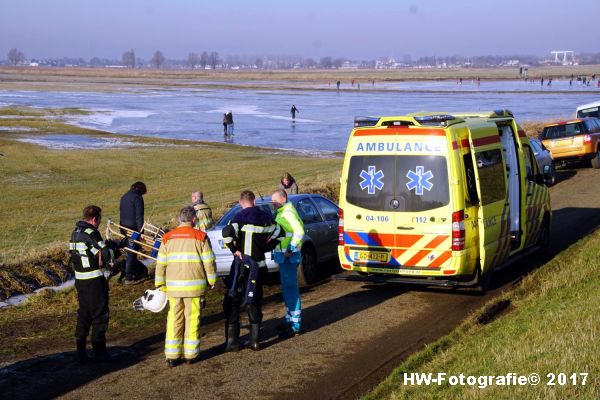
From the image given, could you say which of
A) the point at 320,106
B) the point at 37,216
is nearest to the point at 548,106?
the point at 320,106

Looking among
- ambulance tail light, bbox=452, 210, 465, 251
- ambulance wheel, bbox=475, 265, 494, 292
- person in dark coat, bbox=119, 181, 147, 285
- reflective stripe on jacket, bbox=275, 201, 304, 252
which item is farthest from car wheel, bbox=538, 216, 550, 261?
person in dark coat, bbox=119, 181, 147, 285

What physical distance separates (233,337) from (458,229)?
367cm

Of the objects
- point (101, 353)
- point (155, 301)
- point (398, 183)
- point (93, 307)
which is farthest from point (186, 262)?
point (398, 183)

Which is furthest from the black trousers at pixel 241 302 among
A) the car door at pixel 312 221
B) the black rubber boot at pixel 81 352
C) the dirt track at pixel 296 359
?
the car door at pixel 312 221

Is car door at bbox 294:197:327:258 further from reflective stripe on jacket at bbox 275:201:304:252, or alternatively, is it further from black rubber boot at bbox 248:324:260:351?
black rubber boot at bbox 248:324:260:351

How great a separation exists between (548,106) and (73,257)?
2352 inches

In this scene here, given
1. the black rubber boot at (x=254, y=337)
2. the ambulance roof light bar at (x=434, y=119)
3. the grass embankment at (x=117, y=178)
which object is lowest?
the grass embankment at (x=117, y=178)

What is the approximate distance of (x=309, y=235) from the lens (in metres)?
13.4

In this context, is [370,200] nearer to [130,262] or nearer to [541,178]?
[130,262]

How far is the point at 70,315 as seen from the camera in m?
11.1

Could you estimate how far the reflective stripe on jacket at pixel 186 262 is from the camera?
8.51 metres

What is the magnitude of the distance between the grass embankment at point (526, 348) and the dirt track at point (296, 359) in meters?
0.33

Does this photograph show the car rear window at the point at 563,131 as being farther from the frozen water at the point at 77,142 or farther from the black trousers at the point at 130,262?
the frozen water at the point at 77,142

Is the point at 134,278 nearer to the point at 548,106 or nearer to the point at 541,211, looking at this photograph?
the point at 541,211
